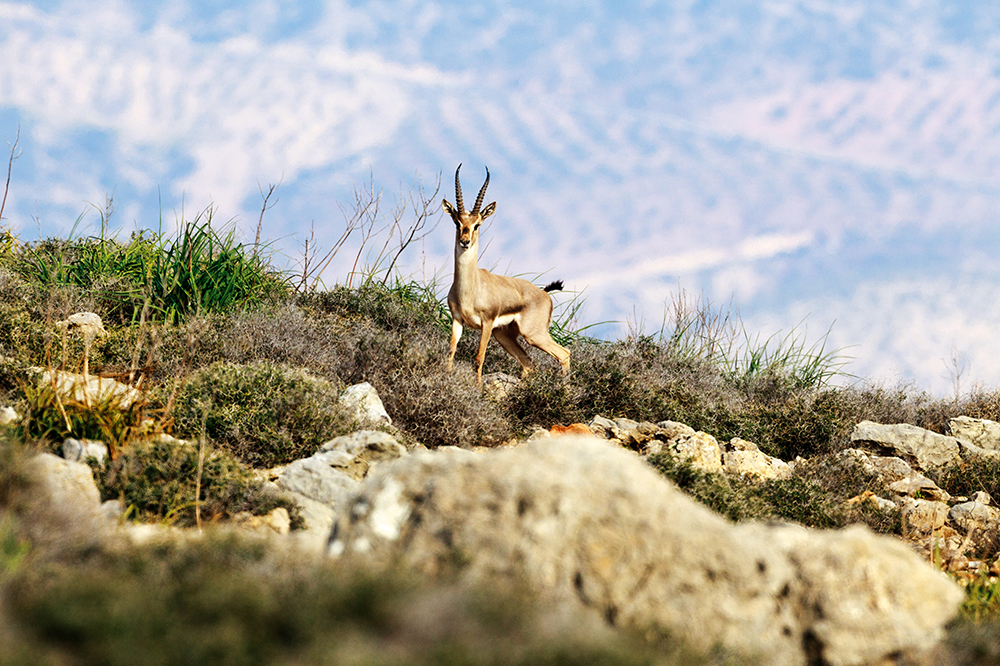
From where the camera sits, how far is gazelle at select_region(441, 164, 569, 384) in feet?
40.1

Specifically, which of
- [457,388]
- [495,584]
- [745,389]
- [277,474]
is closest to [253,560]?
[495,584]

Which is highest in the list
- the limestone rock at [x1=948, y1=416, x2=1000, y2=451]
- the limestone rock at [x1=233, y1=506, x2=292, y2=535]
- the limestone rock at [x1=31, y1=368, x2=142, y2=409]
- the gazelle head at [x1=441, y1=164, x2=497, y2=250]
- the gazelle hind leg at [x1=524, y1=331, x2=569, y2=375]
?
the gazelle head at [x1=441, y1=164, x2=497, y2=250]

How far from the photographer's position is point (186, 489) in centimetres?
524

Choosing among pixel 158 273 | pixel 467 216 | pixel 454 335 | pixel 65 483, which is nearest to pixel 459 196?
pixel 467 216

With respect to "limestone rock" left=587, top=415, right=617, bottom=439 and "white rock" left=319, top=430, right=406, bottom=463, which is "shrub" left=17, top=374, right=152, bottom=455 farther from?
"limestone rock" left=587, top=415, right=617, bottom=439

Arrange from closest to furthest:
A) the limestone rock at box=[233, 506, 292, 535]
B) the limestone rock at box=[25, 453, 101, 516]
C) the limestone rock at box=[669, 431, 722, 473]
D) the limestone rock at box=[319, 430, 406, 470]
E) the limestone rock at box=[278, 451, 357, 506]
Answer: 1. the limestone rock at box=[25, 453, 101, 516]
2. the limestone rock at box=[233, 506, 292, 535]
3. the limestone rock at box=[278, 451, 357, 506]
4. the limestone rock at box=[319, 430, 406, 470]
5. the limestone rock at box=[669, 431, 722, 473]

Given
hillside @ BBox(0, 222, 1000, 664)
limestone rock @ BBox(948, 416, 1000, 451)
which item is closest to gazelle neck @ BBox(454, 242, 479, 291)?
hillside @ BBox(0, 222, 1000, 664)

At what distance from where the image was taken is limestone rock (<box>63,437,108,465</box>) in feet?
18.2

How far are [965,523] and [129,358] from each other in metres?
8.52

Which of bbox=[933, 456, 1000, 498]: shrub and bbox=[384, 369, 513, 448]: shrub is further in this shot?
bbox=[933, 456, 1000, 498]: shrub

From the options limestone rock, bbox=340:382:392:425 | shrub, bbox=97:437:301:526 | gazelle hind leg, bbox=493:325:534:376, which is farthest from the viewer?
gazelle hind leg, bbox=493:325:534:376

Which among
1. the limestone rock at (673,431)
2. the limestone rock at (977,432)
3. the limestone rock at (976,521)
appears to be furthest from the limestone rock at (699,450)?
the limestone rock at (977,432)

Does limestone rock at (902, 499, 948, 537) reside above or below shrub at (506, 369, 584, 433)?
below

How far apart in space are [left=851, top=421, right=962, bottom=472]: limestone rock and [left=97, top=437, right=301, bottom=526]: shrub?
7.76 meters
